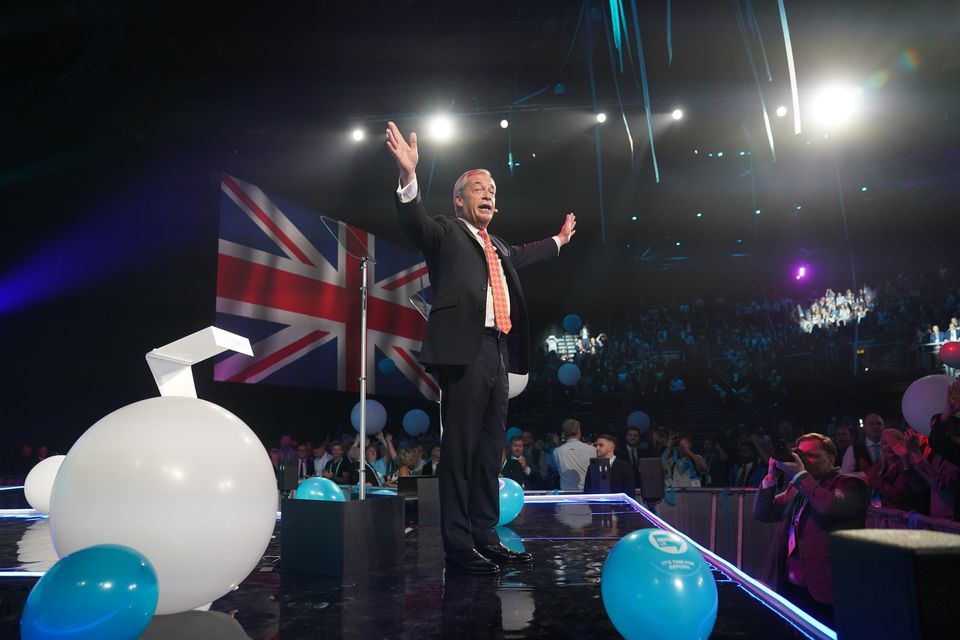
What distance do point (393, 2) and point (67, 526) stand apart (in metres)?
5.14

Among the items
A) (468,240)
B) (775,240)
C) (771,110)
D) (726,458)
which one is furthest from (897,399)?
(468,240)

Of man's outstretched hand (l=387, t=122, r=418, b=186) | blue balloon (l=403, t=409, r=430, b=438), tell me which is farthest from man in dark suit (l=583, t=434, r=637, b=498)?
blue balloon (l=403, t=409, r=430, b=438)

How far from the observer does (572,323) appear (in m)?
13.0

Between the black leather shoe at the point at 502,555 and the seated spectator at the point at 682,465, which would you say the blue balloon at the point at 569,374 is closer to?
the seated spectator at the point at 682,465

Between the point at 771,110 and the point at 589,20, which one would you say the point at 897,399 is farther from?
the point at 589,20

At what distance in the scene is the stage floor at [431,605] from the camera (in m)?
1.29

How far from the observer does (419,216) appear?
7.23 ft

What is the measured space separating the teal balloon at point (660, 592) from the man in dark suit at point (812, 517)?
94.1 inches

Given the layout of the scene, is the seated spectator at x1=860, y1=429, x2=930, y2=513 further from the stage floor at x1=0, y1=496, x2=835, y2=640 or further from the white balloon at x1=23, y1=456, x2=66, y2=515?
the white balloon at x1=23, y1=456, x2=66, y2=515

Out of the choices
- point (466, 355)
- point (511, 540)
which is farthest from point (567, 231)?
point (511, 540)

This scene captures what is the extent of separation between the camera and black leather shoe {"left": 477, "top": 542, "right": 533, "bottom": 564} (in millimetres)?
2031

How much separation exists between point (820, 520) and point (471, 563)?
7.19ft

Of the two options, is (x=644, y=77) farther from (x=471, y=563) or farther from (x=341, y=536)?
(x=341, y=536)

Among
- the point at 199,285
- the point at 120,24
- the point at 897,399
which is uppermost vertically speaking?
the point at 120,24
